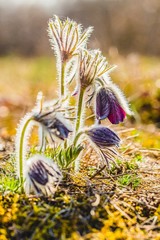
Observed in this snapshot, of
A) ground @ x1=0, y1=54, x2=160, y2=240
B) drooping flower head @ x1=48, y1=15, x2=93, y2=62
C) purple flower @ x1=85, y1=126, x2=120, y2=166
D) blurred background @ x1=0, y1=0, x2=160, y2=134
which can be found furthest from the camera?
blurred background @ x1=0, y1=0, x2=160, y2=134

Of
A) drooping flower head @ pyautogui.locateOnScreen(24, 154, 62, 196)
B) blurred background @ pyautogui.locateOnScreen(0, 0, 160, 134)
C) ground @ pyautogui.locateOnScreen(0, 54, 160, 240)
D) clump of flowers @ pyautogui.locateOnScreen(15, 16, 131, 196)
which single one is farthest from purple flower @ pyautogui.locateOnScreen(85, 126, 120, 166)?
blurred background @ pyautogui.locateOnScreen(0, 0, 160, 134)

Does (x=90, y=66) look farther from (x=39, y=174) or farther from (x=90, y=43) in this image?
(x=90, y=43)

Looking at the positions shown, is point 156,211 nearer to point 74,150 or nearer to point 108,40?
point 74,150

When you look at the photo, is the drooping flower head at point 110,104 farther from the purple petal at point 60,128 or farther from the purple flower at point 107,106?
the purple petal at point 60,128

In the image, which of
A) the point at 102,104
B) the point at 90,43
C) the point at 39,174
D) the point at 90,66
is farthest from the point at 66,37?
the point at 90,43

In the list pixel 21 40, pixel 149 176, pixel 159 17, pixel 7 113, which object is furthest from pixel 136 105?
pixel 21 40

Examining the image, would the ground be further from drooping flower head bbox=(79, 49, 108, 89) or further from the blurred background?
the blurred background

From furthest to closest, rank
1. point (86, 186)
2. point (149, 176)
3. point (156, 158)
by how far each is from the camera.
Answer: point (156, 158), point (149, 176), point (86, 186)
